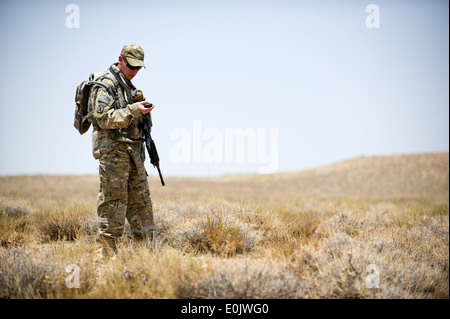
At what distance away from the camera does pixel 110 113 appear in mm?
4004

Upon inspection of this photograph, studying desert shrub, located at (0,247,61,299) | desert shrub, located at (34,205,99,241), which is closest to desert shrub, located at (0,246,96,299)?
desert shrub, located at (0,247,61,299)

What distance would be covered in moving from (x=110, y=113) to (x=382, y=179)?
42.8m

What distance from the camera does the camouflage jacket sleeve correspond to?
3984 millimetres

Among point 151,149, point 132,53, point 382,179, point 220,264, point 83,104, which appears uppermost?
point 132,53

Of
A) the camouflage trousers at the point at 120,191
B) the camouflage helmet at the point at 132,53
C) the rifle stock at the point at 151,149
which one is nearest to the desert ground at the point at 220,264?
the camouflage trousers at the point at 120,191

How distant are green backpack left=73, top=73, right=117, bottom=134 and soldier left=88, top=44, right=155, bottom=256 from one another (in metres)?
0.08

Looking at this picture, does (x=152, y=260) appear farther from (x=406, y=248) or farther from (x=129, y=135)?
(x=406, y=248)

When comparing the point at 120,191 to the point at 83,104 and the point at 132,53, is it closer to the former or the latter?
the point at 83,104

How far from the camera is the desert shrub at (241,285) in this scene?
3.12 meters

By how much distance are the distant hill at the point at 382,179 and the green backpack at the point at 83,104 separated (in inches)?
1124

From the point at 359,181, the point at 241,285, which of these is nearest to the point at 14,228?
the point at 241,285

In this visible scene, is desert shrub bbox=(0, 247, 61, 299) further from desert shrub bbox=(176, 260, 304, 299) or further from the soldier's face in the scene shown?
the soldier's face

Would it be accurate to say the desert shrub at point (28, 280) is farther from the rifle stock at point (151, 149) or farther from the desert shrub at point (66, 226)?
the desert shrub at point (66, 226)
